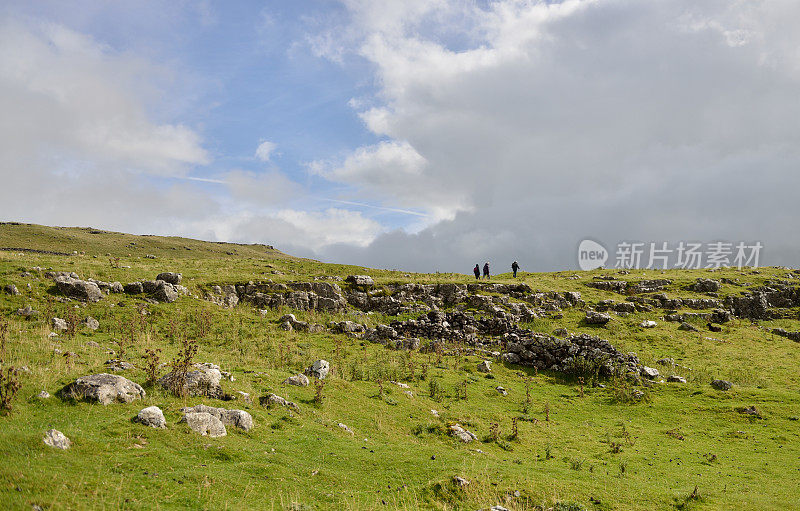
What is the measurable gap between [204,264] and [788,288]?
82.4 metres

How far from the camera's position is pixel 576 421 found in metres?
22.3

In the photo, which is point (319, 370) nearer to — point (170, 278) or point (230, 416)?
point (230, 416)

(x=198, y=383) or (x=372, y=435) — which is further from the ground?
(x=198, y=383)

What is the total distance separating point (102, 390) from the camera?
12102 millimetres

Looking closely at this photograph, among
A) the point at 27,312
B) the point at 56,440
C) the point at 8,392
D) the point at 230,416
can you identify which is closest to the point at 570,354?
the point at 230,416

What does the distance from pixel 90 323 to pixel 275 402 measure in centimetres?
1814

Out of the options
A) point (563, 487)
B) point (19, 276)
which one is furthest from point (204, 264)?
point (563, 487)

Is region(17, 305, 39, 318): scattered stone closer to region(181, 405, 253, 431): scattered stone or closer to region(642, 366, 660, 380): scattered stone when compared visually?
region(181, 405, 253, 431): scattered stone

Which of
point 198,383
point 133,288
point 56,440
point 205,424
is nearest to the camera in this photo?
point 56,440

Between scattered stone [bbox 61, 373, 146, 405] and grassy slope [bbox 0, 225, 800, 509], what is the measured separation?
383 millimetres

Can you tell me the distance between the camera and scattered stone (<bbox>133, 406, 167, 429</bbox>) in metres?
11.3

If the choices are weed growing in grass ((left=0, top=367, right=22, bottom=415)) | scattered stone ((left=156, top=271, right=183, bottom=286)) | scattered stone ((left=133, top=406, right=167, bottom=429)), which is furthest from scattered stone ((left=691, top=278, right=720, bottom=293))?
weed growing in grass ((left=0, top=367, right=22, bottom=415))

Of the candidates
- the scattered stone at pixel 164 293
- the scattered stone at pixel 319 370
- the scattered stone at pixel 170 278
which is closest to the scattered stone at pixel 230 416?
the scattered stone at pixel 319 370

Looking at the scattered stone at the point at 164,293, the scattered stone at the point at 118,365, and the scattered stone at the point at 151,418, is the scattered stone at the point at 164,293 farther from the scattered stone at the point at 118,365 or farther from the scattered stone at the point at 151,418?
the scattered stone at the point at 151,418
